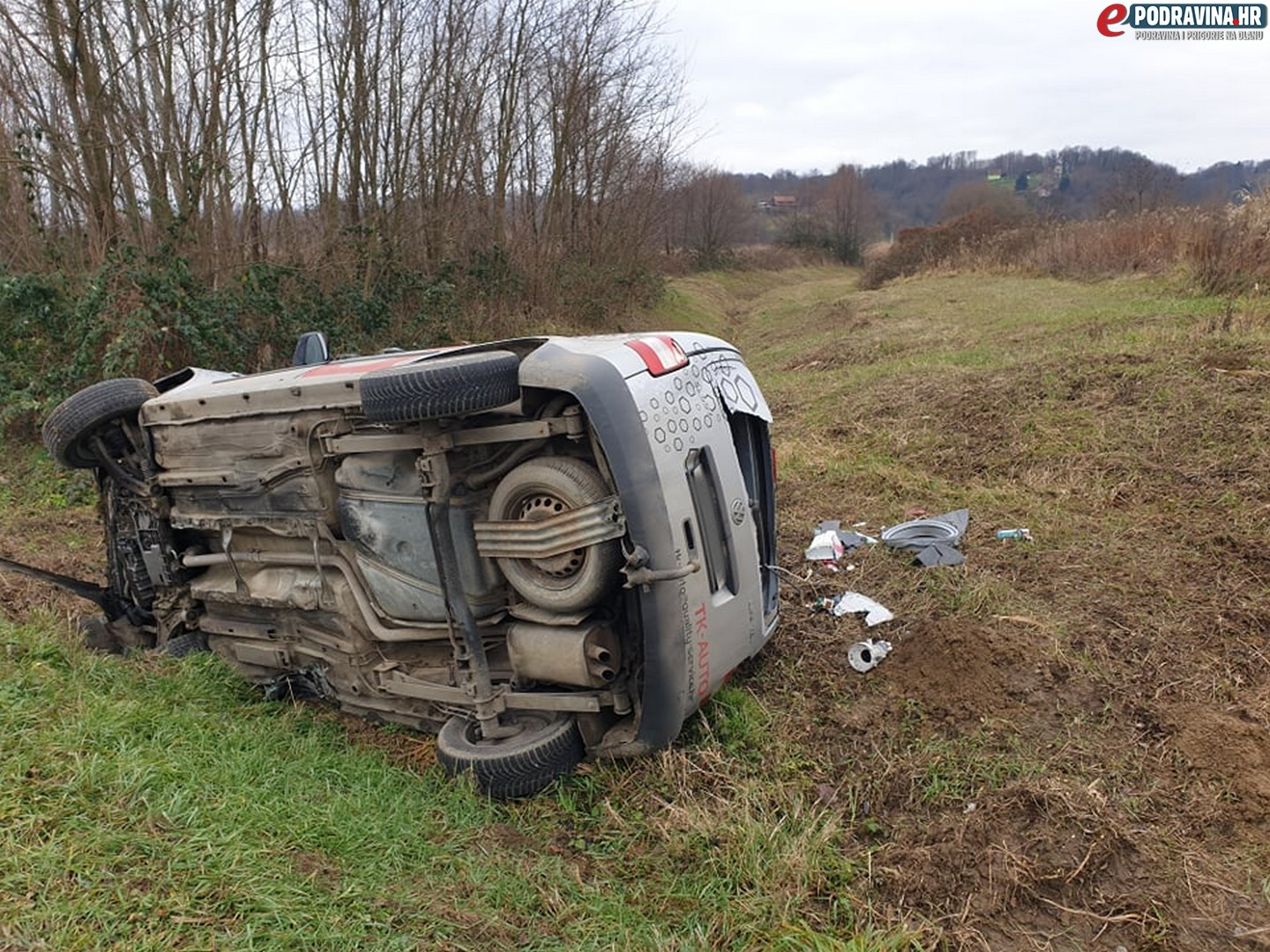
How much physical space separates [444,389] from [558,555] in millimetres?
684

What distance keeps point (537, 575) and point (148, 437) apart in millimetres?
2249

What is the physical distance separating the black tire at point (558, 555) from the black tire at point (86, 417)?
2.18 m

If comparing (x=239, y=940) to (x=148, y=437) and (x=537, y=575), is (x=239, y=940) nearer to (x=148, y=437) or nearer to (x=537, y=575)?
(x=537, y=575)

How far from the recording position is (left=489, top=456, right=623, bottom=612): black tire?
2707 millimetres

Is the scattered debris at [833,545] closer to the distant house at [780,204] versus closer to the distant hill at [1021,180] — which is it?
the distant hill at [1021,180]

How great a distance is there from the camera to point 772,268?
45.8m

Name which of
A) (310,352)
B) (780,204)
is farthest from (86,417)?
(780,204)

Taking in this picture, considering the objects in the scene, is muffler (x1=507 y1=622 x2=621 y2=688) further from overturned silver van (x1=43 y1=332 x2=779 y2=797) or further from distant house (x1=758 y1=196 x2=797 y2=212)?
distant house (x1=758 y1=196 x2=797 y2=212)

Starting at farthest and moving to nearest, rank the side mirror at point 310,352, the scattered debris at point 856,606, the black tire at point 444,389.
Answer: the side mirror at point 310,352, the scattered debris at point 856,606, the black tire at point 444,389

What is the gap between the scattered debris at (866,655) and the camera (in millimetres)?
3592

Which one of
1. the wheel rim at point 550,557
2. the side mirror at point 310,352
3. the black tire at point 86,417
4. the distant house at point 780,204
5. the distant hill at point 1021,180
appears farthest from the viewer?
the distant house at point 780,204

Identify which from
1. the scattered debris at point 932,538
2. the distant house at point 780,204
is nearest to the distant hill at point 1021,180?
the distant house at point 780,204

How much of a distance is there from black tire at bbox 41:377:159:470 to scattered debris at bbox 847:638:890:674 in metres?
3.58

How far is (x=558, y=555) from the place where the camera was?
2764 mm
